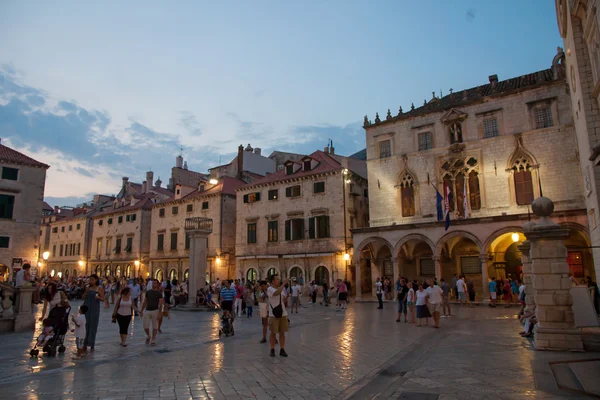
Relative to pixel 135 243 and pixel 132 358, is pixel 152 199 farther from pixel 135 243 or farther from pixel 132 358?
pixel 132 358

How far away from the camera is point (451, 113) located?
97.7 feet

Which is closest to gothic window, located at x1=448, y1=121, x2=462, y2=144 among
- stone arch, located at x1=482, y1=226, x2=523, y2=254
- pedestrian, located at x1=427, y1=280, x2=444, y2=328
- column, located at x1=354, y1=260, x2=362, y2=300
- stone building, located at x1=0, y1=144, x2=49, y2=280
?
stone arch, located at x1=482, y1=226, x2=523, y2=254

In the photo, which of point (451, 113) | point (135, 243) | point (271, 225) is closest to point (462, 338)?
point (451, 113)

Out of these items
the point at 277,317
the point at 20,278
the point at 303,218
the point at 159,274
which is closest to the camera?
the point at 277,317

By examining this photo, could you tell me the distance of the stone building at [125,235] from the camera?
165ft

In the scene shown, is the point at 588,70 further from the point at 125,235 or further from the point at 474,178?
the point at 125,235

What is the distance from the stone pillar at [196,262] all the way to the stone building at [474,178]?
12142 mm

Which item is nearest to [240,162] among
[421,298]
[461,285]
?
[461,285]

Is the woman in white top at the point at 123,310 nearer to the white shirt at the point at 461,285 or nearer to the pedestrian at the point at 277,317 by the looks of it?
the pedestrian at the point at 277,317

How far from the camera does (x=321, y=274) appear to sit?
35.7 meters

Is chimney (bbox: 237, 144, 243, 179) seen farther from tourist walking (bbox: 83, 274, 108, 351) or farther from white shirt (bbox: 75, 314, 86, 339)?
white shirt (bbox: 75, 314, 86, 339)

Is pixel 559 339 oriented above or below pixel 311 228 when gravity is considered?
below

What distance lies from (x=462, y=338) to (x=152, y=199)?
4674cm

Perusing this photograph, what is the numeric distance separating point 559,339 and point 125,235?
1978 inches
